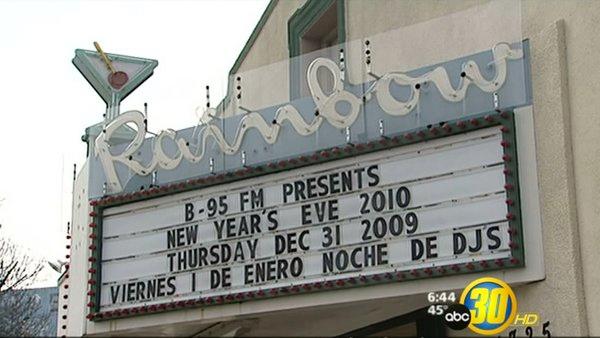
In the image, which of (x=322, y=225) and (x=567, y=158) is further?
(x=322, y=225)

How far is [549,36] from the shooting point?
32.0 feet

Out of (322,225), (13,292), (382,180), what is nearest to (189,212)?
(322,225)

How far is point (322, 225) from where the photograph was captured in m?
10.7

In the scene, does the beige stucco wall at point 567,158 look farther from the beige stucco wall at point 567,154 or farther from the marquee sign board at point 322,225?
the marquee sign board at point 322,225

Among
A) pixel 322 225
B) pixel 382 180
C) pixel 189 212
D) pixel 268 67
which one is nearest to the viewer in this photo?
pixel 382 180

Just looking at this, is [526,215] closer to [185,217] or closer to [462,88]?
[462,88]

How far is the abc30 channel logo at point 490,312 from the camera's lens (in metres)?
9.30

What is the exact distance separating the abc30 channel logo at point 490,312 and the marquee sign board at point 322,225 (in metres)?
0.22

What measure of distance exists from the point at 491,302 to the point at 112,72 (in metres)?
6.85

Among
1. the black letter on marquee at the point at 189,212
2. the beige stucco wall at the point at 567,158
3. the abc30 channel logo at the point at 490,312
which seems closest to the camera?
the beige stucco wall at the point at 567,158

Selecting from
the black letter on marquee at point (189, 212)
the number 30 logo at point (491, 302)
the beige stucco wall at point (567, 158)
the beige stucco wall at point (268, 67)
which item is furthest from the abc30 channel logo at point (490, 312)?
the beige stucco wall at point (268, 67)

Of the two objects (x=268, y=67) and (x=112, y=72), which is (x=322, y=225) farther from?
(x=112, y=72)

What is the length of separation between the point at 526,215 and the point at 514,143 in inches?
27.0

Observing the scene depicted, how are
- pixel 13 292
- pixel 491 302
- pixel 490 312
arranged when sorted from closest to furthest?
pixel 490 312
pixel 491 302
pixel 13 292
